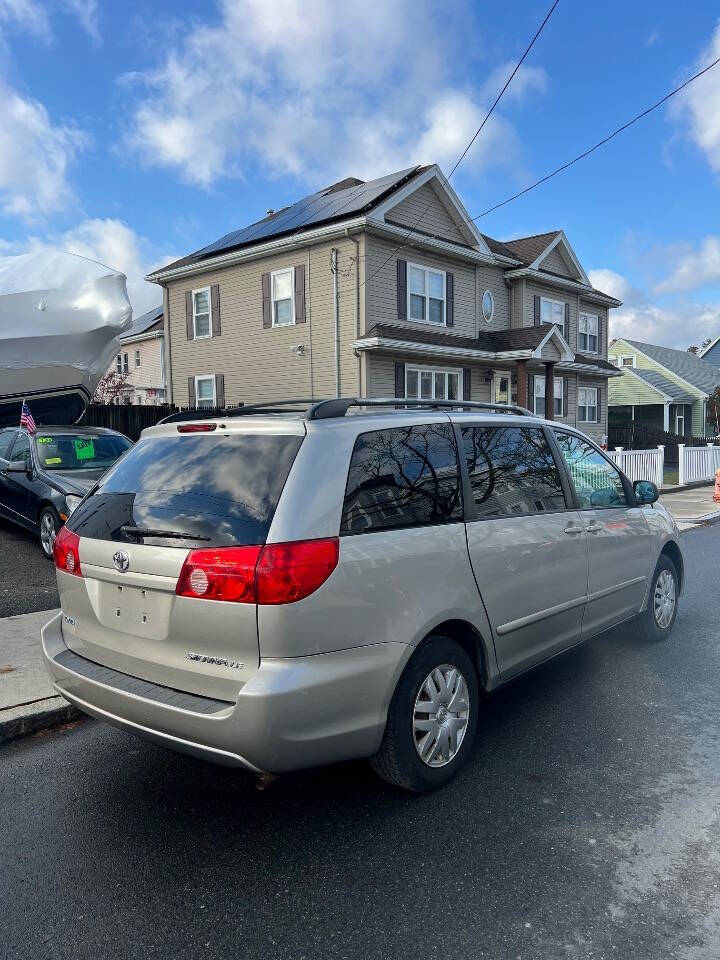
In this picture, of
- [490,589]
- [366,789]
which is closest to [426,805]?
[366,789]

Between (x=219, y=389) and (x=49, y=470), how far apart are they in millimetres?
12673

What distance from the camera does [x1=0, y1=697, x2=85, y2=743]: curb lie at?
3.81 metres

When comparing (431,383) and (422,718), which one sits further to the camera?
(431,383)

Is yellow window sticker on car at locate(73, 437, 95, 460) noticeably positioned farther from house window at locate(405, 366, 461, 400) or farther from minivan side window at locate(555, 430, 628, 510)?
house window at locate(405, 366, 461, 400)

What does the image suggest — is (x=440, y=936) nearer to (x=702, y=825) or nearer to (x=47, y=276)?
(x=702, y=825)

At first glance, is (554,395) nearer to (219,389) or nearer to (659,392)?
(219,389)

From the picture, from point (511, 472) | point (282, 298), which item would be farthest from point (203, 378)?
point (511, 472)

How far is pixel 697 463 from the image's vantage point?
19406mm

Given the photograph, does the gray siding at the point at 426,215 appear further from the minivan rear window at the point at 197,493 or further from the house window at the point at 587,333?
the minivan rear window at the point at 197,493

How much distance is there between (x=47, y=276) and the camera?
10617 millimetres

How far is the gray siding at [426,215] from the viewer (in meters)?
17.9

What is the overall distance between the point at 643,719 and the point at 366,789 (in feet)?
5.77

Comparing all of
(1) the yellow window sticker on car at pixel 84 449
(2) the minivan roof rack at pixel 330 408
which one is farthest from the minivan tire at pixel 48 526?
(2) the minivan roof rack at pixel 330 408

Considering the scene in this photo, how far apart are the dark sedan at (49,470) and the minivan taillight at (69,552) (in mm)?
4332
